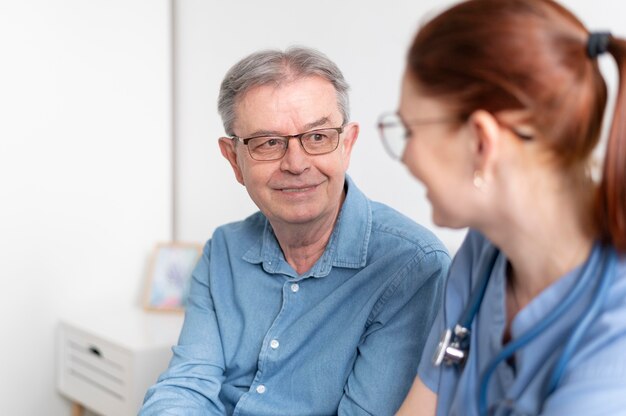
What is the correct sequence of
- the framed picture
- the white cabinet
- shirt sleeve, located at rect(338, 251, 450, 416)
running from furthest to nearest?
1. the framed picture
2. the white cabinet
3. shirt sleeve, located at rect(338, 251, 450, 416)

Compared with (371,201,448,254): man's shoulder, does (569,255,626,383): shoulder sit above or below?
above

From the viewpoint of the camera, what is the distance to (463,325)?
1.25 m

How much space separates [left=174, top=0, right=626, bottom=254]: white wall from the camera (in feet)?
7.36

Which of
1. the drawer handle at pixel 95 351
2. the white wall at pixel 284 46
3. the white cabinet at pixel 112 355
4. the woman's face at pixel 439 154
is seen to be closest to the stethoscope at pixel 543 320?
the woman's face at pixel 439 154

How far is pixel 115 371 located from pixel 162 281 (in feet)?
1.42

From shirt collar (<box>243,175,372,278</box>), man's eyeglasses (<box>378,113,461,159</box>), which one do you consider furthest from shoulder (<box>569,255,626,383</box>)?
shirt collar (<box>243,175,372,278</box>)

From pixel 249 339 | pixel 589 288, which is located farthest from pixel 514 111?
pixel 249 339

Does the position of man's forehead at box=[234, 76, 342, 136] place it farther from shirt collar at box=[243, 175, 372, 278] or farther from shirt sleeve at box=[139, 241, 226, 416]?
shirt sleeve at box=[139, 241, 226, 416]

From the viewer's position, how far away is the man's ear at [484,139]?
99 cm

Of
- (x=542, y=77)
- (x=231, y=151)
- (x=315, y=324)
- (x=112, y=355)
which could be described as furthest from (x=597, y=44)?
(x=112, y=355)

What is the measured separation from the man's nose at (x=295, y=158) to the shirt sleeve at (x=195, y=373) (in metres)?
0.42

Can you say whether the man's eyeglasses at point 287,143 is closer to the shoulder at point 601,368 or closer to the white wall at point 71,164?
the shoulder at point 601,368

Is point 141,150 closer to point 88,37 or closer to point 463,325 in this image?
point 88,37

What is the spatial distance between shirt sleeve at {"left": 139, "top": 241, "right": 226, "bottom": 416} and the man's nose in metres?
0.42
